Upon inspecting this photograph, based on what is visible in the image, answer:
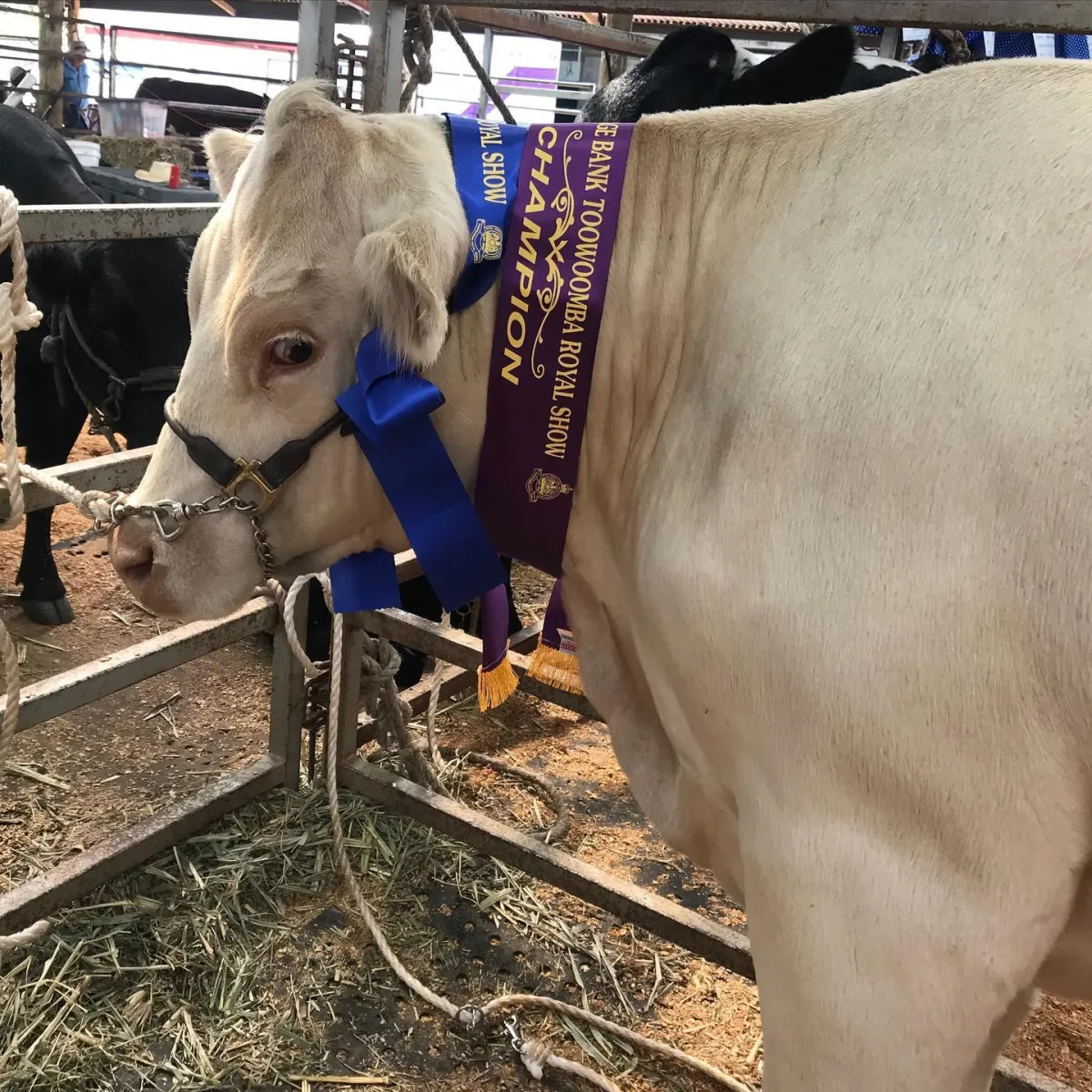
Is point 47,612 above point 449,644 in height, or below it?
below

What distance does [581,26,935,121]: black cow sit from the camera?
10.7 ft

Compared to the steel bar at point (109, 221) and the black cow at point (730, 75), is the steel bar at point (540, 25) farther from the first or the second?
the steel bar at point (109, 221)

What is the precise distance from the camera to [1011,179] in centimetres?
118

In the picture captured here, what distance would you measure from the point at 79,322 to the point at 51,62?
6.91 metres

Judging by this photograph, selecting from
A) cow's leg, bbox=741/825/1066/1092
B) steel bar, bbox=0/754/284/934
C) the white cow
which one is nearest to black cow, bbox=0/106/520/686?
steel bar, bbox=0/754/284/934

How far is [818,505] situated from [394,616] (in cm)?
186

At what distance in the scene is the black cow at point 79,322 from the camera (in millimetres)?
4328

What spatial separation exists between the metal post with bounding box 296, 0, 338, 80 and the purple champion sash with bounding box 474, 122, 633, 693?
1.48 meters

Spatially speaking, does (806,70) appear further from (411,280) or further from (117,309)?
(117,309)

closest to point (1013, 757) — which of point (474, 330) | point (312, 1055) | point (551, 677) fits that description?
point (474, 330)

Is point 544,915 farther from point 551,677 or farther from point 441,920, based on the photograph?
point 551,677

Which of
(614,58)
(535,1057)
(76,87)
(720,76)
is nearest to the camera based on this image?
(535,1057)

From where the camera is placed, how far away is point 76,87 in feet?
35.0

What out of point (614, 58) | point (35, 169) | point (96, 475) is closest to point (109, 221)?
point (96, 475)
